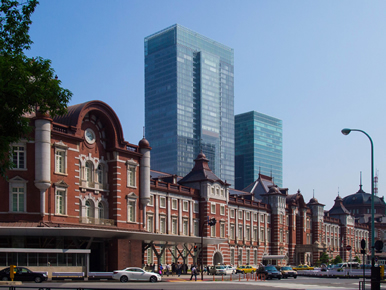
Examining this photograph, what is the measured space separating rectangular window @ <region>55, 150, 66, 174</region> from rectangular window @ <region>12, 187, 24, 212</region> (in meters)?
3.97

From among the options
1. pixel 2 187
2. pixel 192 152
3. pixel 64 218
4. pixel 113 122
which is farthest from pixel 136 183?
pixel 192 152

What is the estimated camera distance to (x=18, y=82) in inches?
896

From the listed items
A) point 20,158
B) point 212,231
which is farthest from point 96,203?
point 212,231

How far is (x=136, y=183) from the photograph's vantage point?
198ft

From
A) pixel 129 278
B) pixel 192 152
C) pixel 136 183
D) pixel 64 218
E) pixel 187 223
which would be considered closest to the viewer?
pixel 129 278

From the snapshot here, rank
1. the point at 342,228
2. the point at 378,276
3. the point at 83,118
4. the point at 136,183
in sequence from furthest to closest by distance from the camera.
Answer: the point at 342,228 < the point at 136,183 < the point at 83,118 < the point at 378,276

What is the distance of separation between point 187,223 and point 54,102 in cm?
5334

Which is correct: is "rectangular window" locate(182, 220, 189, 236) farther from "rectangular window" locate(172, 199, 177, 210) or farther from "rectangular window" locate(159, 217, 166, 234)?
"rectangular window" locate(159, 217, 166, 234)

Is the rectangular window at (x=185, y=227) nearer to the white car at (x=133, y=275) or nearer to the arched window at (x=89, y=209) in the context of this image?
the arched window at (x=89, y=209)

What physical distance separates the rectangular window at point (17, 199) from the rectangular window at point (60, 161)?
3972 millimetres

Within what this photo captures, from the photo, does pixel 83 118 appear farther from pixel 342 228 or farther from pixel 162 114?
pixel 162 114

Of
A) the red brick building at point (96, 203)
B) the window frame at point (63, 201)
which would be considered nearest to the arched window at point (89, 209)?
the red brick building at point (96, 203)

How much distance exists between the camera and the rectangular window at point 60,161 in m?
50.7

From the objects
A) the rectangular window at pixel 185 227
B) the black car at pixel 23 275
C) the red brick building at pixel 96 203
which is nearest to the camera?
the black car at pixel 23 275
